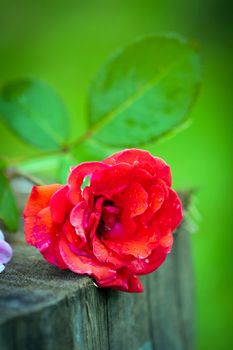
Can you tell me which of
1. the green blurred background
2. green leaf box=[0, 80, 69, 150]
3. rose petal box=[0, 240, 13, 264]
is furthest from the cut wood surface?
the green blurred background

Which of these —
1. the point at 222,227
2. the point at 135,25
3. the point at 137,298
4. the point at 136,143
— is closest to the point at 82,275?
the point at 137,298

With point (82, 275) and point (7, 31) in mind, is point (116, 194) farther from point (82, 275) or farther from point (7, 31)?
point (7, 31)

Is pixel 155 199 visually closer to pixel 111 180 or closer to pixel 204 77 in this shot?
pixel 111 180

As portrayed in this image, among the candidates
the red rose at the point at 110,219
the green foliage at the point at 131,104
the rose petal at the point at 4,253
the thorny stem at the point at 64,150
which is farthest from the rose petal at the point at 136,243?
the thorny stem at the point at 64,150

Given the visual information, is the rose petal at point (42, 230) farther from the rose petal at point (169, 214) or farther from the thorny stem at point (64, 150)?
the thorny stem at point (64, 150)

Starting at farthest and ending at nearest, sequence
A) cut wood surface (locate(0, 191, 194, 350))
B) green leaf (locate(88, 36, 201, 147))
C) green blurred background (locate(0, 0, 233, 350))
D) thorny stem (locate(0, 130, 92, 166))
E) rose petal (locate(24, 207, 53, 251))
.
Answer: green blurred background (locate(0, 0, 233, 350)), thorny stem (locate(0, 130, 92, 166)), green leaf (locate(88, 36, 201, 147)), rose petal (locate(24, 207, 53, 251)), cut wood surface (locate(0, 191, 194, 350))

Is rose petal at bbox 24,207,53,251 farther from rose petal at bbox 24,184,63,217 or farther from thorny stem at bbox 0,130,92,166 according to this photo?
thorny stem at bbox 0,130,92,166
